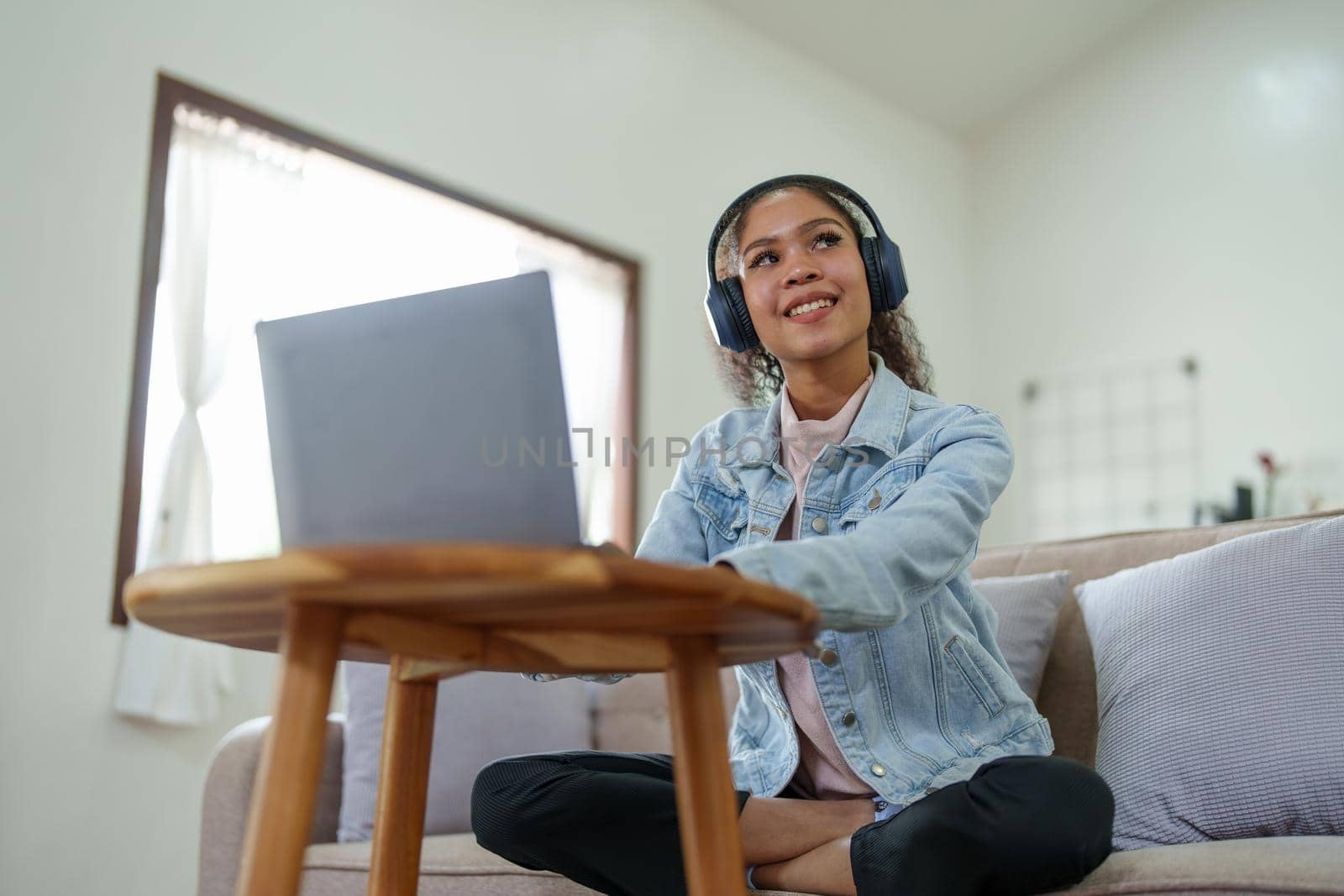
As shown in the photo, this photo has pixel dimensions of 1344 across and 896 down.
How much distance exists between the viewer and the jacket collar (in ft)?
4.53

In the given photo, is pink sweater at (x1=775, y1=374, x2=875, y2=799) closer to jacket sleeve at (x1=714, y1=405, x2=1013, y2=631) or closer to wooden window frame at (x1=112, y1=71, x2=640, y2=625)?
jacket sleeve at (x1=714, y1=405, x2=1013, y2=631)

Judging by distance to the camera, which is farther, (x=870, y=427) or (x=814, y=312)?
(x=814, y=312)

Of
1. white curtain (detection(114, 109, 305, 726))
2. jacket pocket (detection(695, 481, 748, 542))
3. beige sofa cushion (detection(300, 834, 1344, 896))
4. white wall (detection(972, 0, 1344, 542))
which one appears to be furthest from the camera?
white wall (detection(972, 0, 1344, 542))

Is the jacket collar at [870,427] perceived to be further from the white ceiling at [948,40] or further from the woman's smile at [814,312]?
the white ceiling at [948,40]

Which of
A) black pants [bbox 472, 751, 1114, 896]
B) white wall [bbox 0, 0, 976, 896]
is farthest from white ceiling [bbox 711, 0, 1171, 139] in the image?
black pants [bbox 472, 751, 1114, 896]

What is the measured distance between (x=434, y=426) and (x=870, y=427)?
2.17 feet

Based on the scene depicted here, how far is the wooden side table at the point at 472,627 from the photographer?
2.22 ft

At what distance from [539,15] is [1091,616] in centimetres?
312

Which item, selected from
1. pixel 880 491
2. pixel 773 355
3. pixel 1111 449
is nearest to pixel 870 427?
pixel 880 491

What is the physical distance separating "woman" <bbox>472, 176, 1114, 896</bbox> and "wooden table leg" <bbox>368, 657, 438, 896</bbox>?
210mm

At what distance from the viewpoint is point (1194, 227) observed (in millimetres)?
5094

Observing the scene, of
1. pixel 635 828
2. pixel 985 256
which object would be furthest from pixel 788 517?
pixel 985 256

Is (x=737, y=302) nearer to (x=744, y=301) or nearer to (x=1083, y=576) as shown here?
(x=744, y=301)

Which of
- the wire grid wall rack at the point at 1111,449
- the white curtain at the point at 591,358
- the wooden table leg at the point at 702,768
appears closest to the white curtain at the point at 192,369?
the white curtain at the point at 591,358
